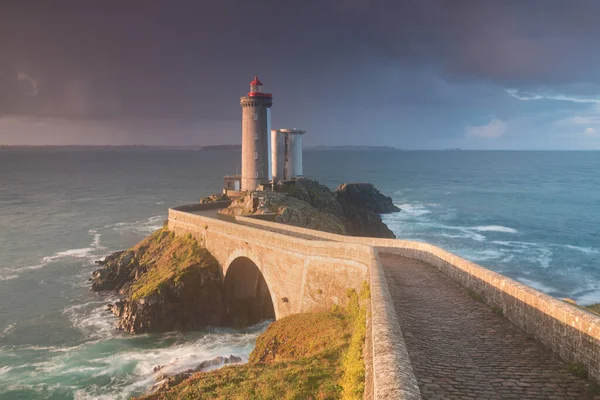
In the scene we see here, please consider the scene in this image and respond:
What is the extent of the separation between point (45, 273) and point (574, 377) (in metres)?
50.1

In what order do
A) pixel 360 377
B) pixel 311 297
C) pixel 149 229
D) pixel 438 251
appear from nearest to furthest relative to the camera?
pixel 360 377 < pixel 438 251 < pixel 311 297 < pixel 149 229

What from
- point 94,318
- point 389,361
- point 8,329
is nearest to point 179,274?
point 94,318

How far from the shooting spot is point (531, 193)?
116250mm

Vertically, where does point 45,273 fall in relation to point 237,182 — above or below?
below

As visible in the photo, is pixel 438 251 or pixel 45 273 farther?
pixel 45 273

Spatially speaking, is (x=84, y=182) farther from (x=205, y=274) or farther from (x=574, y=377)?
(x=574, y=377)

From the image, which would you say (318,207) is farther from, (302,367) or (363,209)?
(302,367)

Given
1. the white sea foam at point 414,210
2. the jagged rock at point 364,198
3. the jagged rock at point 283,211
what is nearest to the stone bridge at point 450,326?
the jagged rock at point 283,211

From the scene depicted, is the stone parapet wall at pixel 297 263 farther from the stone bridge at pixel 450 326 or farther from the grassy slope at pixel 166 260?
the grassy slope at pixel 166 260

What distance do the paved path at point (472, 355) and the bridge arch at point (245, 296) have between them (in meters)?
18.9

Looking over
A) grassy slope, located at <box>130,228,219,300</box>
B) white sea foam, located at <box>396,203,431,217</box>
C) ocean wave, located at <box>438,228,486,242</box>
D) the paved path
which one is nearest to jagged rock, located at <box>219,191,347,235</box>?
grassy slope, located at <box>130,228,219,300</box>

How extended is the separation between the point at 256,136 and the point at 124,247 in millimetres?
24000

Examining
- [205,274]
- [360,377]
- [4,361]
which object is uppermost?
[360,377]

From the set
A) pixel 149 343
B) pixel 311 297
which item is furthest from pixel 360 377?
pixel 149 343
